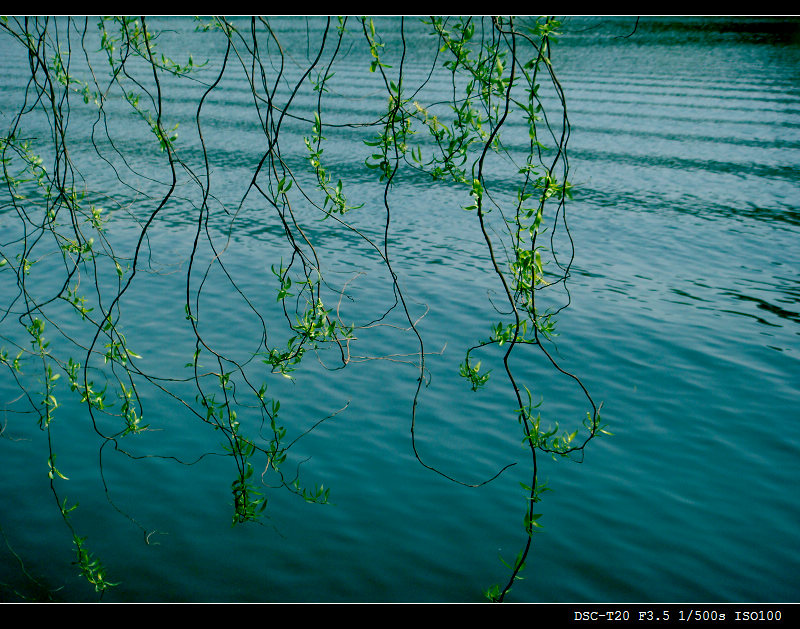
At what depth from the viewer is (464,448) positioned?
7188mm

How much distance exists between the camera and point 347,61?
104 ft

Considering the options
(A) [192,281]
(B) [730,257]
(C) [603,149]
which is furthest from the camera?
(C) [603,149]

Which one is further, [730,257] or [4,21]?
[730,257]

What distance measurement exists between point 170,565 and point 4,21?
397cm

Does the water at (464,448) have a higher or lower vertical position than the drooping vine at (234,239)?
lower

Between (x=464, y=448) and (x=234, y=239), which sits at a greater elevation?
(x=234, y=239)

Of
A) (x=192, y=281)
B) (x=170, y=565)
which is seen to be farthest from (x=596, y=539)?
(x=192, y=281)

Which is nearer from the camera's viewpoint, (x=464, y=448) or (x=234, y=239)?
(x=464, y=448)

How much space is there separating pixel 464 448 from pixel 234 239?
287 inches

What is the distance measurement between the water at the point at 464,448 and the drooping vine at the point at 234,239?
18cm

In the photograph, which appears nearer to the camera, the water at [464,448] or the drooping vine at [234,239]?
the drooping vine at [234,239]

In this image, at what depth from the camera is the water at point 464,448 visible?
5.71 metres
